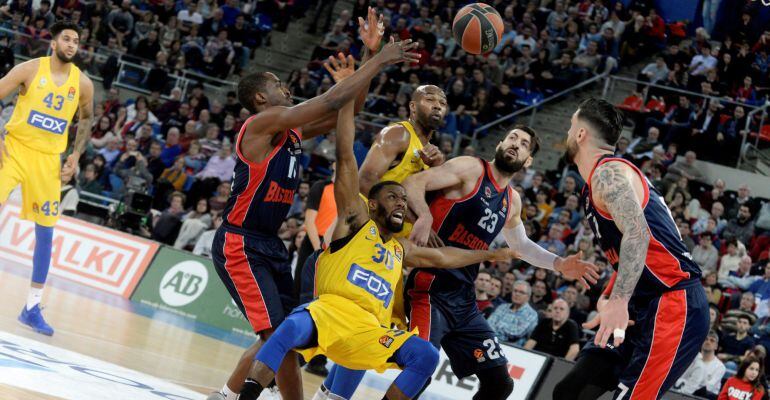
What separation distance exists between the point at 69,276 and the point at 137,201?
2109 millimetres

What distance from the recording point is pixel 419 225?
6.05 metres

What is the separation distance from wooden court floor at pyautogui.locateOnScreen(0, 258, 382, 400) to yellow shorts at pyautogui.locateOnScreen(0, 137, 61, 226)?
95 centimetres

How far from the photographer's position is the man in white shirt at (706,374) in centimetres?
1053

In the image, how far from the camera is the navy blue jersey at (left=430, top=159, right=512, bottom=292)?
21.3ft

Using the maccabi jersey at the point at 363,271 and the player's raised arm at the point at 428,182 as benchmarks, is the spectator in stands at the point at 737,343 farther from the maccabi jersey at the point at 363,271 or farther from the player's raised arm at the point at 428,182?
the maccabi jersey at the point at 363,271

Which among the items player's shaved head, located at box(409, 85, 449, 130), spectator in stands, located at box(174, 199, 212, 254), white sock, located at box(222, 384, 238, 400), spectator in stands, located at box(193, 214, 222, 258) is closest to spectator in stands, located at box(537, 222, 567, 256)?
spectator in stands, located at box(193, 214, 222, 258)

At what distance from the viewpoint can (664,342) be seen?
5.20 meters

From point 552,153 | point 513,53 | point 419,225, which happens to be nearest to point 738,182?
point 552,153

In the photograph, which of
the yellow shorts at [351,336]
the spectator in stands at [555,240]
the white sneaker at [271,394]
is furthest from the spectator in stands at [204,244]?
the yellow shorts at [351,336]

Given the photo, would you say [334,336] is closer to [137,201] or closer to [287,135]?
[287,135]

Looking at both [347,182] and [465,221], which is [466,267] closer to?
[465,221]

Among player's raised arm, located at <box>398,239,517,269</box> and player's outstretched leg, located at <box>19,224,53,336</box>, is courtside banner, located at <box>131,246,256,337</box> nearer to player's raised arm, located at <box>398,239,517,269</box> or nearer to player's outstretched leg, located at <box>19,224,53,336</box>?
player's outstretched leg, located at <box>19,224,53,336</box>

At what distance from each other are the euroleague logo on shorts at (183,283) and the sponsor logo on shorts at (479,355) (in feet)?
22.7

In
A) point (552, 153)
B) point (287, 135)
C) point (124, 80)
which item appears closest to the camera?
point (287, 135)
